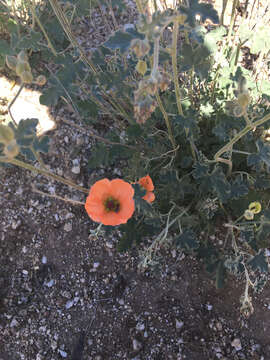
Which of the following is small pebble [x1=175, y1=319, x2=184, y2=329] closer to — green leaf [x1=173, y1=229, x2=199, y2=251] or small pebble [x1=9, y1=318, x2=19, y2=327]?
green leaf [x1=173, y1=229, x2=199, y2=251]

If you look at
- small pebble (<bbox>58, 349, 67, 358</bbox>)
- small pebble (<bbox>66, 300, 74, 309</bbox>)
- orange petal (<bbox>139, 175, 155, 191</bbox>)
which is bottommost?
small pebble (<bbox>58, 349, 67, 358</bbox>)

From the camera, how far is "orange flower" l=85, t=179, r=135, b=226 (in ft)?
4.84

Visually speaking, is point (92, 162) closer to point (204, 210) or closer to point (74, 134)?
point (74, 134)

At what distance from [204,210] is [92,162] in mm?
638

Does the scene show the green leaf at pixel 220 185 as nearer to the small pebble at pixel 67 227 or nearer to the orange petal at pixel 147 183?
the orange petal at pixel 147 183

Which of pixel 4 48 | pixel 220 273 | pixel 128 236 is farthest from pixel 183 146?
pixel 4 48

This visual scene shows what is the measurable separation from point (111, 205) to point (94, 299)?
660mm

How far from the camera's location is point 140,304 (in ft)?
6.21

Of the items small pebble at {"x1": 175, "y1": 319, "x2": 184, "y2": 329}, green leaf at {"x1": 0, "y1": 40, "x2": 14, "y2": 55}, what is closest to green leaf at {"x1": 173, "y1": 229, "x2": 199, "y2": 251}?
small pebble at {"x1": 175, "y1": 319, "x2": 184, "y2": 329}

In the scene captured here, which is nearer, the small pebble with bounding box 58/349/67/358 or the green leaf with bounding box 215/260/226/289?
the green leaf with bounding box 215/260/226/289

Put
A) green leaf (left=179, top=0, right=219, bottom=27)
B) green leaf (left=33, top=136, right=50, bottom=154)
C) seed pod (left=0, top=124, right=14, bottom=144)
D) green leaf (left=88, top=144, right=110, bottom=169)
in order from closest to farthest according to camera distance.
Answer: seed pod (left=0, top=124, right=14, bottom=144) < green leaf (left=179, top=0, right=219, bottom=27) < green leaf (left=33, top=136, right=50, bottom=154) < green leaf (left=88, top=144, right=110, bottom=169)

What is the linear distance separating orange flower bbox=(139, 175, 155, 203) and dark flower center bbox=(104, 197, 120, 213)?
122 mm

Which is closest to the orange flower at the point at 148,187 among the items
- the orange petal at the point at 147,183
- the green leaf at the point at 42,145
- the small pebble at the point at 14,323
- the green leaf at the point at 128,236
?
the orange petal at the point at 147,183

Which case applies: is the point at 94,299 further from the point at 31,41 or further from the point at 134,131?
the point at 31,41
